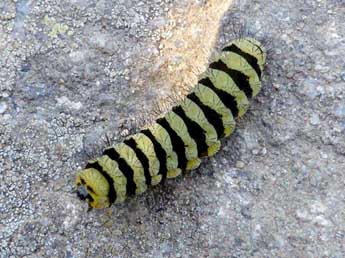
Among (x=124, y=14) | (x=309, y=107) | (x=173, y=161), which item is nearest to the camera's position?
(x=173, y=161)

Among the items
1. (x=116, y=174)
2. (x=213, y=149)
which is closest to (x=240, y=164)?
(x=213, y=149)

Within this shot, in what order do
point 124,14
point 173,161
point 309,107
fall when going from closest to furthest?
point 173,161, point 309,107, point 124,14

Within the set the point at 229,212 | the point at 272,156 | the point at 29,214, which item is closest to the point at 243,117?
the point at 272,156

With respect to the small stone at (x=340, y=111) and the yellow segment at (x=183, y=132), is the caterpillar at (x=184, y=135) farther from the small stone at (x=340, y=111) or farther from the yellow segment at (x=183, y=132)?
the small stone at (x=340, y=111)

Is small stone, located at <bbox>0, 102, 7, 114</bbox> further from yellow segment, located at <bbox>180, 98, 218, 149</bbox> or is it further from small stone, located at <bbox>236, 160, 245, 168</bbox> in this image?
small stone, located at <bbox>236, 160, 245, 168</bbox>

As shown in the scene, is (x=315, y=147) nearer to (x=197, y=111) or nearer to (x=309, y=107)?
(x=309, y=107)

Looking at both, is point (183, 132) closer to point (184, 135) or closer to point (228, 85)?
point (184, 135)

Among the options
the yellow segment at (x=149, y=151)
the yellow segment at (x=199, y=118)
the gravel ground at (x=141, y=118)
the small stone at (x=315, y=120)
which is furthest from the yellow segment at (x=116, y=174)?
the small stone at (x=315, y=120)
